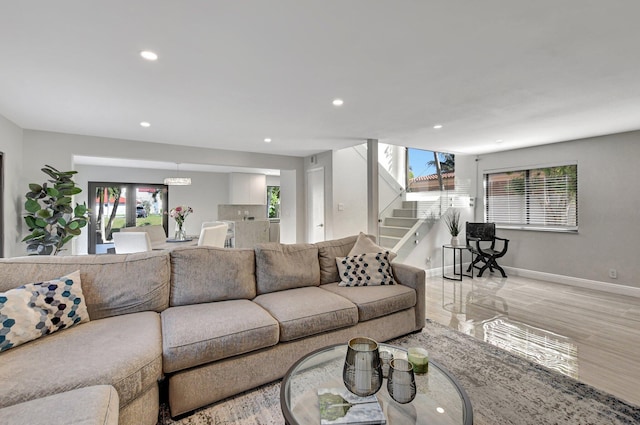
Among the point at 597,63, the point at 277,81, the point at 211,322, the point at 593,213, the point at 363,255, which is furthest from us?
the point at 593,213

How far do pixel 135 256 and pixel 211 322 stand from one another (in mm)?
857

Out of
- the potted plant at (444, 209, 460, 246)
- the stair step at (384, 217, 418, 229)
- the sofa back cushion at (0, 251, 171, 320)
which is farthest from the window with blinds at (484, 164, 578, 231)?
the sofa back cushion at (0, 251, 171, 320)

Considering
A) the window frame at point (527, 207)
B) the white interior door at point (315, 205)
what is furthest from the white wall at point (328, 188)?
the window frame at point (527, 207)

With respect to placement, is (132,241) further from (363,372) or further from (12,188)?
(363,372)

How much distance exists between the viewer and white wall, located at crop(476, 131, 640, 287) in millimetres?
3990

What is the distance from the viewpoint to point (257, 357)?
191 centimetres

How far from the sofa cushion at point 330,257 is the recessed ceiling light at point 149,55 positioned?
2.12 metres

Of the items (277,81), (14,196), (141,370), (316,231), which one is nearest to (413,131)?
(277,81)

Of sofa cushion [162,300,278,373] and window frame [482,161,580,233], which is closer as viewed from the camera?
sofa cushion [162,300,278,373]

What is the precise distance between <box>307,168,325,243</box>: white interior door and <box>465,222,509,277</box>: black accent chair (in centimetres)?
279

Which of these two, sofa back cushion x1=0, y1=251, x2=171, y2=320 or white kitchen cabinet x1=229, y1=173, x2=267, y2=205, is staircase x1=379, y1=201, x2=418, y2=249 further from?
white kitchen cabinet x1=229, y1=173, x2=267, y2=205

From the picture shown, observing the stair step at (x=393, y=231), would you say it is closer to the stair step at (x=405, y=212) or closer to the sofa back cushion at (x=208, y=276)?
the stair step at (x=405, y=212)

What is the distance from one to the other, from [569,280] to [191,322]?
552 centimetres

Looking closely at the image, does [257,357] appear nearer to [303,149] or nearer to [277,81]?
[277,81]
